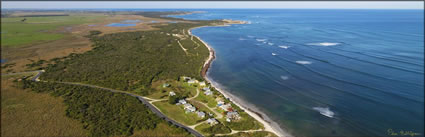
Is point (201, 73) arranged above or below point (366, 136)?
above

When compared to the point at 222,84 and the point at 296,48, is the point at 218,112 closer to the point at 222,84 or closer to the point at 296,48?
the point at 222,84

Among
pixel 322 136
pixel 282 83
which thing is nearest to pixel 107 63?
pixel 282 83

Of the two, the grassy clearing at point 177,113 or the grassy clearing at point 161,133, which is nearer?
the grassy clearing at point 161,133

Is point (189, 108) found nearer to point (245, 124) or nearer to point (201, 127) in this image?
point (201, 127)

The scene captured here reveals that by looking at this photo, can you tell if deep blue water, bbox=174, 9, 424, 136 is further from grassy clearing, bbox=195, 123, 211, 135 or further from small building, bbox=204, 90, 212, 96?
grassy clearing, bbox=195, 123, 211, 135

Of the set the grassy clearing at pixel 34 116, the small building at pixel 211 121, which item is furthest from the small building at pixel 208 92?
the grassy clearing at pixel 34 116

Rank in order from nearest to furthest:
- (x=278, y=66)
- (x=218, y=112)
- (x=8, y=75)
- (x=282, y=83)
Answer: (x=218, y=112)
(x=282, y=83)
(x=8, y=75)
(x=278, y=66)

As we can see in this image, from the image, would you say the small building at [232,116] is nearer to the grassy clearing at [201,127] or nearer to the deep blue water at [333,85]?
the grassy clearing at [201,127]

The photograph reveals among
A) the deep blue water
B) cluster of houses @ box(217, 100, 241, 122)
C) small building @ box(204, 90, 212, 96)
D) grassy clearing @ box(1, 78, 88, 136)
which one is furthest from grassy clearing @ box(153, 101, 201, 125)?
the deep blue water
